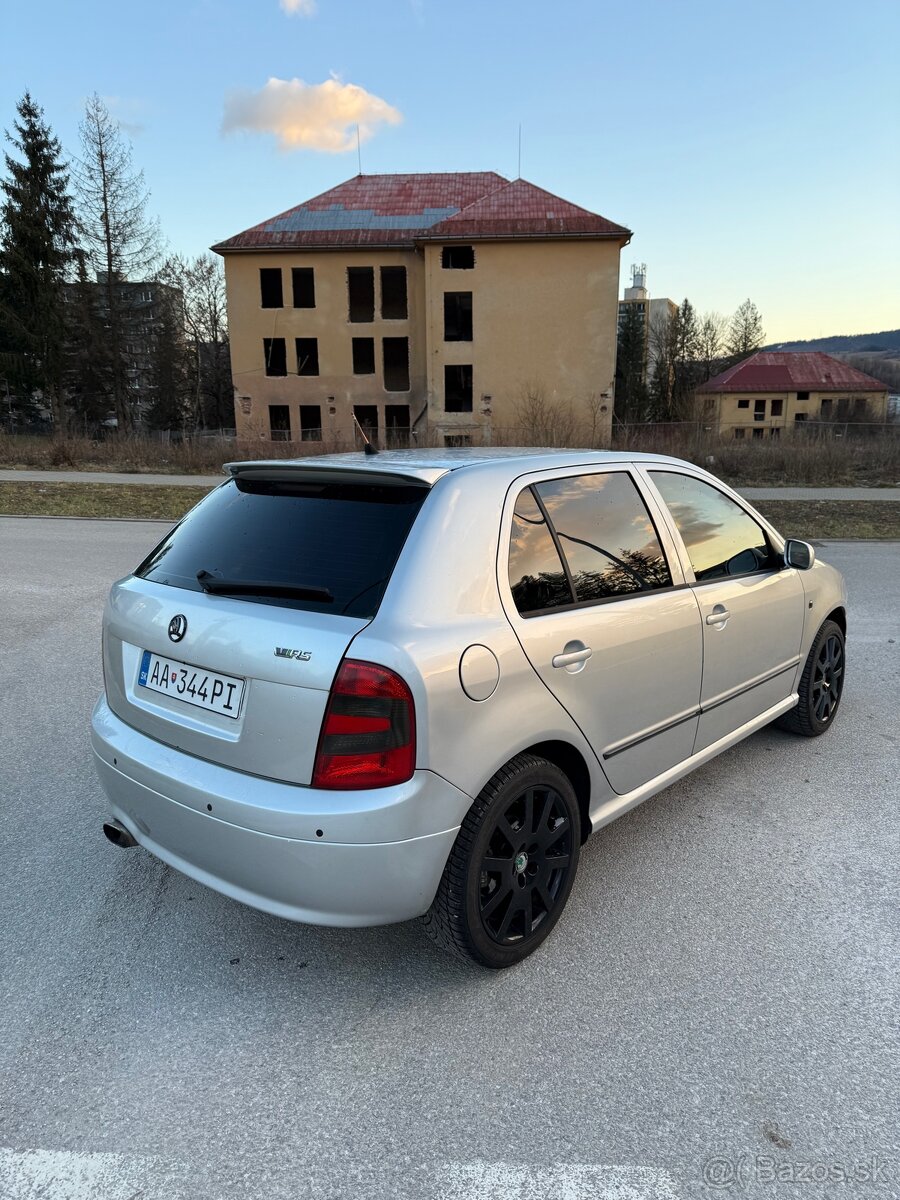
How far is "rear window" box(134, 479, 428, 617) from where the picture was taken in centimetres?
241

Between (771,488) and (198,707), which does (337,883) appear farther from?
(771,488)

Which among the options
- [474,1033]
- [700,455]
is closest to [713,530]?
[474,1033]

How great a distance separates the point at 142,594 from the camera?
9.23ft

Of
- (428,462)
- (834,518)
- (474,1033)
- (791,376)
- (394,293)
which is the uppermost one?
(394,293)

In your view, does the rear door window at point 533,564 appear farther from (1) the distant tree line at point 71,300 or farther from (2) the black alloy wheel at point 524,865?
(1) the distant tree line at point 71,300

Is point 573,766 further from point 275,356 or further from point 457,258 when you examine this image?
point 275,356

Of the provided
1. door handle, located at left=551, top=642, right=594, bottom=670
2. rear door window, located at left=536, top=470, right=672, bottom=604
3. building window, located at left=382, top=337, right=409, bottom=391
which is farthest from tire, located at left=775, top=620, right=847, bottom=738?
building window, located at left=382, top=337, right=409, bottom=391

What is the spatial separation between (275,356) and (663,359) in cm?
4191

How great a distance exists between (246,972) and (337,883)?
2.17 feet

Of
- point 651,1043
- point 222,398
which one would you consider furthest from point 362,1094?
point 222,398

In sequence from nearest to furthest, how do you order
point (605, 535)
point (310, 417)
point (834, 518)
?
point (605, 535), point (834, 518), point (310, 417)

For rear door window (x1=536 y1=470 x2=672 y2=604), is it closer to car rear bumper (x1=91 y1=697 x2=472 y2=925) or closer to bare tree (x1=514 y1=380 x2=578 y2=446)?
car rear bumper (x1=91 y1=697 x2=472 y2=925)

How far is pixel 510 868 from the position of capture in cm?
256

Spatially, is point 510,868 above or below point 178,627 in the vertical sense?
below
